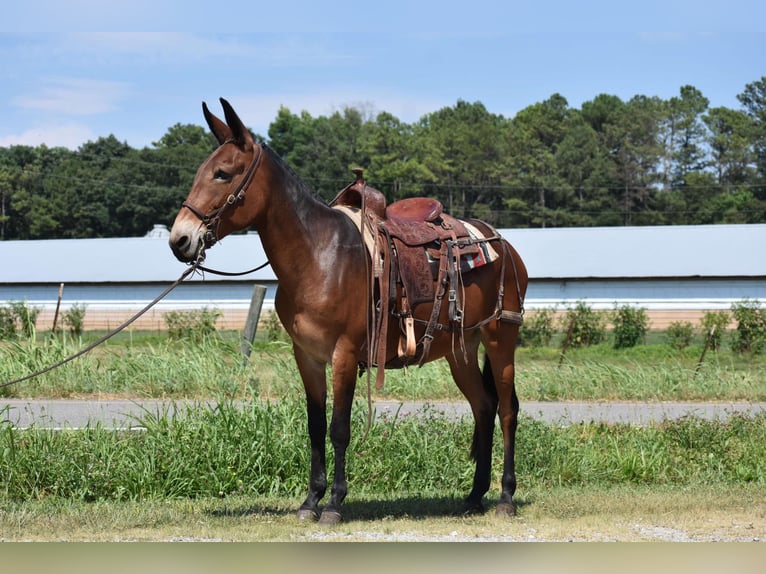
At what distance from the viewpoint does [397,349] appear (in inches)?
304

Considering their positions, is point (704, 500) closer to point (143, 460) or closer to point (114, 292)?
point (143, 460)

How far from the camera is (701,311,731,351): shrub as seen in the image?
24.5 meters

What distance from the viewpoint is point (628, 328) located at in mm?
30219

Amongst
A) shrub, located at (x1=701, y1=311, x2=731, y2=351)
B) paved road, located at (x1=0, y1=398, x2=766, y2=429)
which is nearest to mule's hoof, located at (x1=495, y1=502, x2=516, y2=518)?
paved road, located at (x1=0, y1=398, x2=766, y2=429)

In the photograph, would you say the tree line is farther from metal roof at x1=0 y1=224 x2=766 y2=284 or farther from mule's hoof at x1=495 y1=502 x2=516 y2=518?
mule's hoof at x1=495 y1=502 x2=516 y2=518

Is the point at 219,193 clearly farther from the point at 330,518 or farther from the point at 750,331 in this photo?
the point at 750,331

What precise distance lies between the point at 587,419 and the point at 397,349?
6.02 metres

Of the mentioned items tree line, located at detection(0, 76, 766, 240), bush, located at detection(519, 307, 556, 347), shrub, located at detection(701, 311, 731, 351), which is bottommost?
bush, located at detection(519, 307, 556, 347)

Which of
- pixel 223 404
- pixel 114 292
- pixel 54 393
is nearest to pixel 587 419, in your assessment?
pixel 223 404

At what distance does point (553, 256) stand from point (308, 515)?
3647 centimetres

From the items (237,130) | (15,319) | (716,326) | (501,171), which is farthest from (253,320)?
(501,171)

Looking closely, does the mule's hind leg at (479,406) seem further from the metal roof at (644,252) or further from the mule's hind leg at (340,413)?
the metal roof at (644,252)

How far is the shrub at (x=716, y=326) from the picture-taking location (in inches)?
966

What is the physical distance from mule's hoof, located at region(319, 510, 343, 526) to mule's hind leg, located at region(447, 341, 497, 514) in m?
1.53
